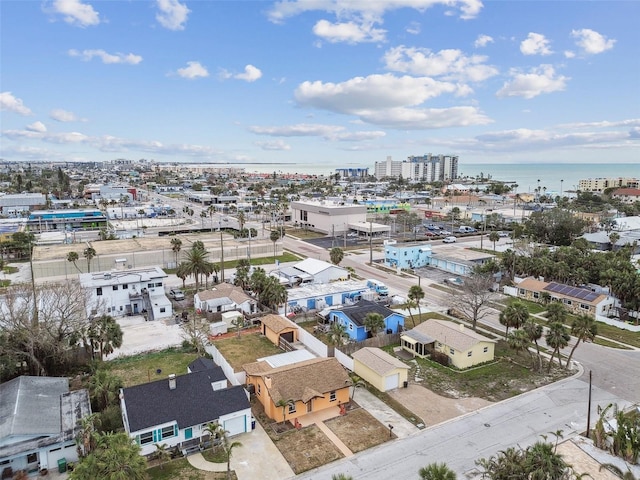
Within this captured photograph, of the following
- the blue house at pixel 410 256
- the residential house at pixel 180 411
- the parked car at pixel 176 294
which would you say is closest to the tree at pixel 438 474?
the residential house at pixel 180 411

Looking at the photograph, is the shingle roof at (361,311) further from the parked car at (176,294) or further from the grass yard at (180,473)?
the parked car at (176,294)

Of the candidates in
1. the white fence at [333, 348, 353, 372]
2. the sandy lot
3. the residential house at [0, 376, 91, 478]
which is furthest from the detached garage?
the residential house at [0, 376, 91, 478]

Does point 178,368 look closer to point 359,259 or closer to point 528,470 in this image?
point 528,470

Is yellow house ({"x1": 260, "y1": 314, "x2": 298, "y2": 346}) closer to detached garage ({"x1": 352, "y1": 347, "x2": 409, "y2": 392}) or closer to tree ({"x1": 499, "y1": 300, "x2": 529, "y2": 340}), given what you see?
detached garage ({"x1": 352, "y1": 347, "x2": 409, "y2": 392})

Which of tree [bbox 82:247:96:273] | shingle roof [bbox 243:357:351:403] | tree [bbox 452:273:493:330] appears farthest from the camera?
tree [bbox 82:247:96:273]

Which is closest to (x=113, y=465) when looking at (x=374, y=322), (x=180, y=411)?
(x=180, y=411)

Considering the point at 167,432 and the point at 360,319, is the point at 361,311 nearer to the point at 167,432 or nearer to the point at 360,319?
the point at 360,319
